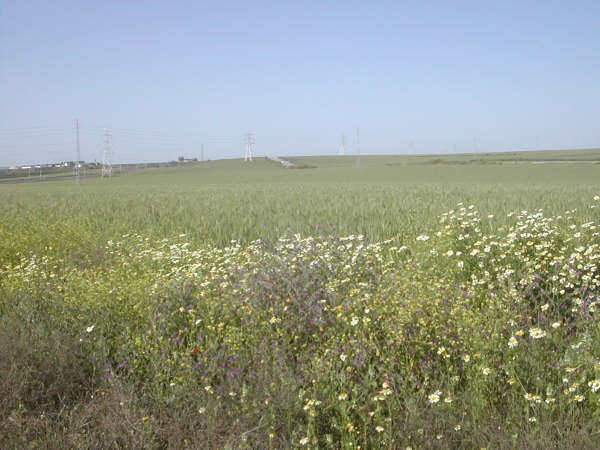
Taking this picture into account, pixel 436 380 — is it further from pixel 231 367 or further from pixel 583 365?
pixel 231 367

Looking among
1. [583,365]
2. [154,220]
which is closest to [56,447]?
[583,365]

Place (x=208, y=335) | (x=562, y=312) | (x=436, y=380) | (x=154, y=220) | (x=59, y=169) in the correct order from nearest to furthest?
(x=436, y=380) < (x=208, y=335) < (x=562, y=312) < (x=154, y=220) < (x=59, y=169)

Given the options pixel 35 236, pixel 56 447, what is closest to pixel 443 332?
pixel 56 447

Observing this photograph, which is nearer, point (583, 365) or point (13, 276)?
point (583, 365)

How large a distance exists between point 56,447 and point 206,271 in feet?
10.0

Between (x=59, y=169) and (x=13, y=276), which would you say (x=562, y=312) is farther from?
(x=59, y=169)

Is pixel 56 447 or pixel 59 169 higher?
pixel 59 169

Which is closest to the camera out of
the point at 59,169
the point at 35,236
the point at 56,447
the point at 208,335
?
the point at 56,447

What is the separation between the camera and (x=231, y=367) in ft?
13.4

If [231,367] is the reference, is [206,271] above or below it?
above

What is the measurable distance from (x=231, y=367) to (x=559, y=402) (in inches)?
95.8

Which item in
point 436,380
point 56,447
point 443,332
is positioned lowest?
point 56,447

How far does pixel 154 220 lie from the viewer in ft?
38.5

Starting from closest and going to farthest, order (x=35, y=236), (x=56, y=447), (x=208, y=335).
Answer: (x=56, y=447) < (x=208, y=335) < (x=35, y=236)
